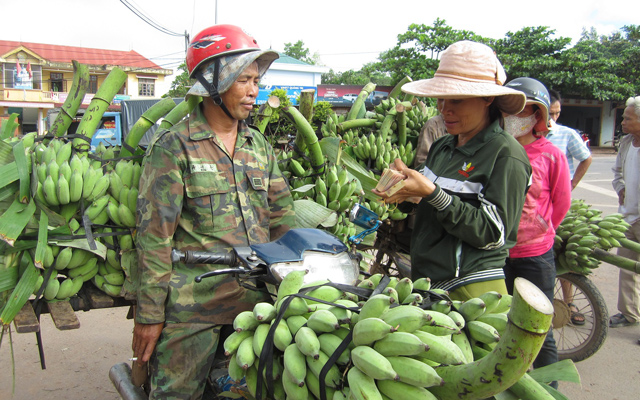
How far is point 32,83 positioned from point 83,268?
124ft

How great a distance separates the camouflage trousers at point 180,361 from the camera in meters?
1.98

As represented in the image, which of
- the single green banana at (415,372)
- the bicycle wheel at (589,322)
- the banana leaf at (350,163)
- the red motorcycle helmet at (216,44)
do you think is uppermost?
the red motorcycle helmet at (216,44)

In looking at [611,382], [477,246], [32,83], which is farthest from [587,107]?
[32,83]

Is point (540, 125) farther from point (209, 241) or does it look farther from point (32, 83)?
point (32, 83)

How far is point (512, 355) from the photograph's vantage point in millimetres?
1000

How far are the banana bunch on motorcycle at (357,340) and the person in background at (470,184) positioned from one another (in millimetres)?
554

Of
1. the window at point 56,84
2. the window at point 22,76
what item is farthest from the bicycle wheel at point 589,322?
the window at point 56,84

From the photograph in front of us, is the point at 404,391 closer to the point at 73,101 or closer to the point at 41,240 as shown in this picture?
the point at 41,240

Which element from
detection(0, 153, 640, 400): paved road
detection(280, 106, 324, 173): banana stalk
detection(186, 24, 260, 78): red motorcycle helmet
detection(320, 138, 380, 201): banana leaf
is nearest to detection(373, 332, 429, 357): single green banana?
detection(186, 24, 260, 78): red motorcycle helmet

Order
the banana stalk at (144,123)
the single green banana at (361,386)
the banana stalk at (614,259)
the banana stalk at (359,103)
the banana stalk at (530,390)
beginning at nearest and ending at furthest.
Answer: the single green banana at (361,386) < the banana stalk at (530,390) < the banana stalk at (144,123) < the banana stalk at (614,259) < the banana stalk at (359,103)

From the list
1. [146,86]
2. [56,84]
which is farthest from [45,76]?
[146,86]

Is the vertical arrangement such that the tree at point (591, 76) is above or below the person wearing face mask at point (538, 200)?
above

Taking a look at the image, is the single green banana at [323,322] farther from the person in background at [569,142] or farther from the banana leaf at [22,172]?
the person in background at [569,142]

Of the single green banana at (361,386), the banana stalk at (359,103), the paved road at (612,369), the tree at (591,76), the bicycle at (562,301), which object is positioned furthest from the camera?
the tree at (591,76)
